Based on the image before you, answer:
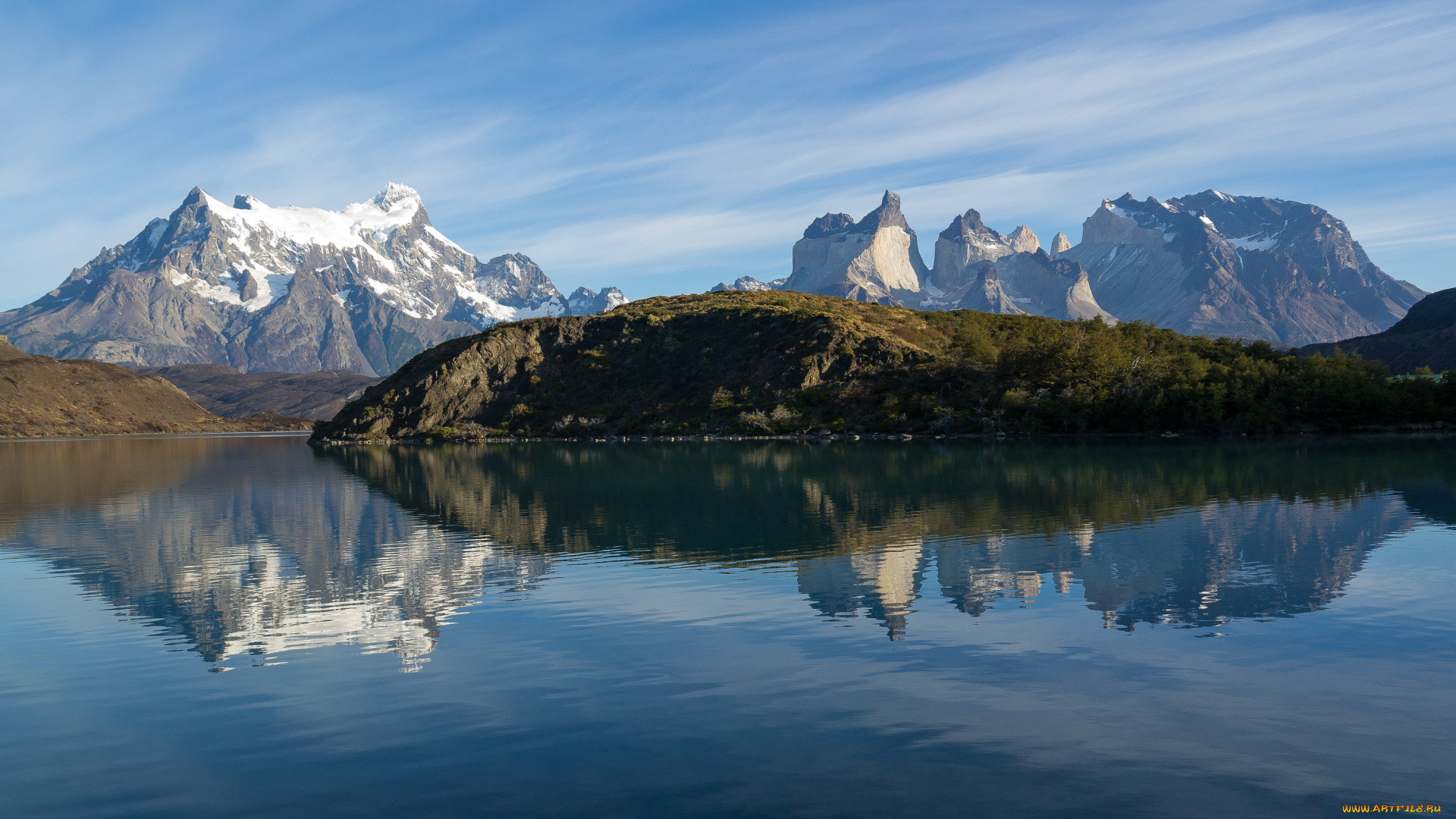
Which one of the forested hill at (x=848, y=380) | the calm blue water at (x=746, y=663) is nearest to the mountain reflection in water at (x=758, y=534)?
the calm blue water at (x=746, y=663)

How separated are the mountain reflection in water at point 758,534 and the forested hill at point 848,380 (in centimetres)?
3672

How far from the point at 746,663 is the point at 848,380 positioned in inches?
4473

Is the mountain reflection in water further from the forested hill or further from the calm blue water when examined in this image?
the forested hill

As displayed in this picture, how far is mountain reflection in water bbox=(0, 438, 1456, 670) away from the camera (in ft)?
Result: 73.4

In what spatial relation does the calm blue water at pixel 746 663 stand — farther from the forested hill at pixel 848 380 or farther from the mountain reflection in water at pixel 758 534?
the forested hill at pixel 848 380

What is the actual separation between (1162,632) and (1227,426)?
99.4 meters

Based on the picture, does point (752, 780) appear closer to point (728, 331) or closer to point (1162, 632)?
point (1162, 632)

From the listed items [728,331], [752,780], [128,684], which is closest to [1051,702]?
[752,780]

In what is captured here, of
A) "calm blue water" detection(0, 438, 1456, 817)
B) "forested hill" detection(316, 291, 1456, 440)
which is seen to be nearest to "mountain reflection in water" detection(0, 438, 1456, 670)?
"calm blue water" detection(0, 438, 1456, 817)

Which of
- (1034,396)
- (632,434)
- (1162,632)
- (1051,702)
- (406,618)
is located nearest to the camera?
(1051,702)

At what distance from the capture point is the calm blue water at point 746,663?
38.5 feet

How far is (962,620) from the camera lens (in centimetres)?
2009

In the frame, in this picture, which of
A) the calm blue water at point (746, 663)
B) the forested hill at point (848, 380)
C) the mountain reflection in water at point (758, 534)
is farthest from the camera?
the forested hill at point (848, 380)

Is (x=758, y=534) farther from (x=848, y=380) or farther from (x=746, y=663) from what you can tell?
(x=848, y=380)
